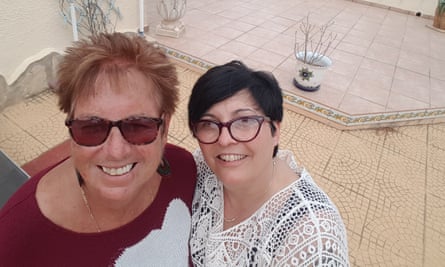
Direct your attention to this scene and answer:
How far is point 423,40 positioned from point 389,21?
1255 mm

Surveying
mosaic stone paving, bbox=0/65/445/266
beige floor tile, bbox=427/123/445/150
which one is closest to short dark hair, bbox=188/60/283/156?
mosaic stone paving, bbox=0/65/445/266

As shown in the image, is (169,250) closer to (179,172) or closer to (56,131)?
(179,172)

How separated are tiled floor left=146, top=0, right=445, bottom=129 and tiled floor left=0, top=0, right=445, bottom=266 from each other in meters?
0.02

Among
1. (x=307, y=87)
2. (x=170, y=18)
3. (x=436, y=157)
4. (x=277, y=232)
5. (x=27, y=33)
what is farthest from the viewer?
(x=170, y=18)

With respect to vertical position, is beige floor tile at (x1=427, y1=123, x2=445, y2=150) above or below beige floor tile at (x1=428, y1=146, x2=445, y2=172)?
above

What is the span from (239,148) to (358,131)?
3483 mm

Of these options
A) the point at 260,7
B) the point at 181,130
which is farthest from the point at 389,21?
the point at 181,130

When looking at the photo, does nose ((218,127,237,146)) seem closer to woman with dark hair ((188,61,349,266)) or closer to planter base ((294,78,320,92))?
woman with dark hair ((188,61,349,266))

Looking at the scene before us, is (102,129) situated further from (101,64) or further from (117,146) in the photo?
(101,64)

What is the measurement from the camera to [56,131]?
3.46 metres

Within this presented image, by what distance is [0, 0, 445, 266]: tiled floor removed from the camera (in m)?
2.97

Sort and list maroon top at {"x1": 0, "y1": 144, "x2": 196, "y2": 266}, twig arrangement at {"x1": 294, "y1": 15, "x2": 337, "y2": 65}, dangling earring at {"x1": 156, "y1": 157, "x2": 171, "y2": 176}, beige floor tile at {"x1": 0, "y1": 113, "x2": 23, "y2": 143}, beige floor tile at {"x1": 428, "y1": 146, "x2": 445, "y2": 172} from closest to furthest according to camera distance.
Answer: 1. maroon top at {"x1": 0, "y1": 144, "x2": 196, "y2": 266}
2. dangling earring at {"x1": 156, "y1": 157, "x2": 171, "y2": 176}
3. beige floor tile at {"x1": 0, "y1": 113, "x2": 23, "y2": 143}
4. beige floor tile at {"x1": 428, "y1": 146, "x2": 445, "y2": 172}
5. twig arrangement at {"x1": 294, "y1": 15, "x2": 337, "y2": 65}

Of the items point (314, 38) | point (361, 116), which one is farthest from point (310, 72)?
point (314, 38)

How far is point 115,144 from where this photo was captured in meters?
1.15
